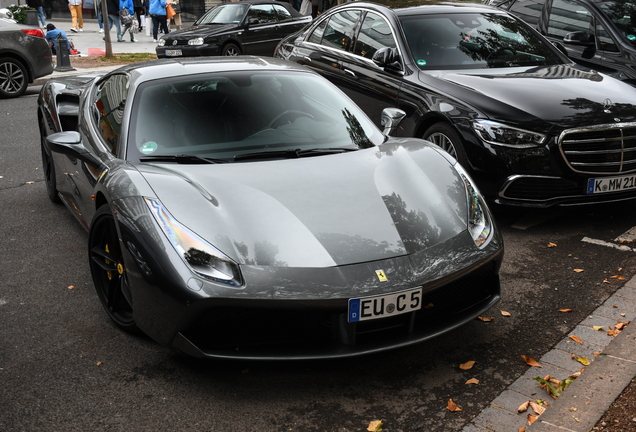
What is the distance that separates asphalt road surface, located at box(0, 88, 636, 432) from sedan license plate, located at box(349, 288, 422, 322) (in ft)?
1.38

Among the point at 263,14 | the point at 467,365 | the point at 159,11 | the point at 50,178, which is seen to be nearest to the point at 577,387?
the point at 467,365

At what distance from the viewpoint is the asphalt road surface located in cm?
286

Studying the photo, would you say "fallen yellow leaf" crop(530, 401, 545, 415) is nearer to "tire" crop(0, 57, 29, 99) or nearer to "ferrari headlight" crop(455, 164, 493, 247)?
"ferrari headlight" crop(455, 164, 493, 247)

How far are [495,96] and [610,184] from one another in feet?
3.49

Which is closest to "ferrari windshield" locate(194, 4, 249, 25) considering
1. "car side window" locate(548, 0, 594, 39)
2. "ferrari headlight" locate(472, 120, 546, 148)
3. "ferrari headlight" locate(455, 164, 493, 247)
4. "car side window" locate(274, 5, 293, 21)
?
"car side window" locate(274, 5, 293, 21)

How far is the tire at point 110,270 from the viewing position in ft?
Answer: 11.5

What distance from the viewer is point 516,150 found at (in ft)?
16.0

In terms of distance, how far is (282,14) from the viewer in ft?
53.4

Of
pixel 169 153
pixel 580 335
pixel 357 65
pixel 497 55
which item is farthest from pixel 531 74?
pixel 169 153

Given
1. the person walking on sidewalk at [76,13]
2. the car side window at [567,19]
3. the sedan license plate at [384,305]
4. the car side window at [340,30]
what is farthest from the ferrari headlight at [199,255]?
the person walking on sidewalk at [76,13]

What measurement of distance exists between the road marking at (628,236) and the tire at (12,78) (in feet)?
33.7

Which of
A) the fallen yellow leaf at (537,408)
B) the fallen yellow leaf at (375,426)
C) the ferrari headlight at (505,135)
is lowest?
the fallen yellow leaf at (537,408)

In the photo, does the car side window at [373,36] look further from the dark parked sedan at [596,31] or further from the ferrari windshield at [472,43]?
the dark parked sedan at [596,31]

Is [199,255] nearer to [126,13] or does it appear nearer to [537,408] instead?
[537,408]
